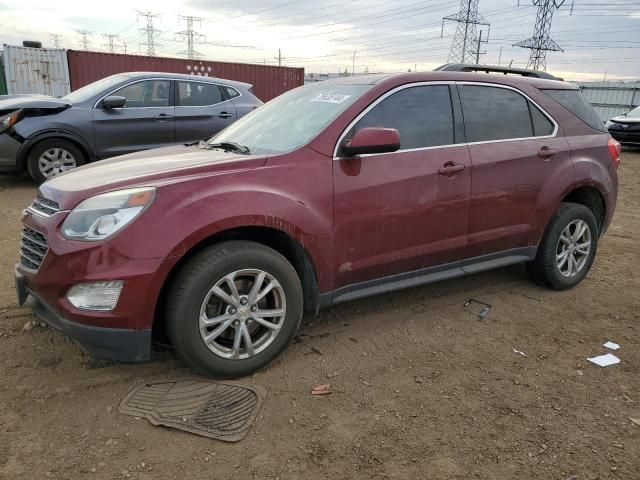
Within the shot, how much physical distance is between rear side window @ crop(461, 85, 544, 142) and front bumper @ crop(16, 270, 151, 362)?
2575mm

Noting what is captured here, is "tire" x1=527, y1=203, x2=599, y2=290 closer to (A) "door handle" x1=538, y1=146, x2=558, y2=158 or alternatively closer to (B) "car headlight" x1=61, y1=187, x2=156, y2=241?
(A) "door handle" x1=538, y1=146, x2=558, y2=158

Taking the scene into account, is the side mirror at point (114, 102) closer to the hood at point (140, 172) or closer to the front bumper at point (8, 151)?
the front bumper at point (8, 151)

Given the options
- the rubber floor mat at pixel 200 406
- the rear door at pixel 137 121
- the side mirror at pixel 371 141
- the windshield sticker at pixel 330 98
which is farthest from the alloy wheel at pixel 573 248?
the rear door at pixel 137 121

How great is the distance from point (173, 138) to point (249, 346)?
19.3 feet

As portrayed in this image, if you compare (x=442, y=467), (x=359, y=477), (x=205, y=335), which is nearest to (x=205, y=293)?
(x=205, y=335)

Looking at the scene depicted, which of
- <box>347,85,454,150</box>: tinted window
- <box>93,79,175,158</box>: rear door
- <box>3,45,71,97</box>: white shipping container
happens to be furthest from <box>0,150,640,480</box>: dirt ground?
<box>3,45,71,97</box>: white shipping container

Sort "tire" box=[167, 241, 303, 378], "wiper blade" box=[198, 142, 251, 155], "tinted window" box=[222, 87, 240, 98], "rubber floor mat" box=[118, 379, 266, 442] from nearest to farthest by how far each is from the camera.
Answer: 1. "rubber floor mat" box=[118, 379, 266, 442]
2. "tire" box=[167, 241, 303, 378]
3. "wiper blade" box=[198, 142, 251, 155]
4. "tinted window" box=[222, 87, 240, 98]

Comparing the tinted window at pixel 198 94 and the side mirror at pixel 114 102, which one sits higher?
the tinted window at pixel 198 94

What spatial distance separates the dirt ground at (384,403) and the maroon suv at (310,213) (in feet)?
1.15

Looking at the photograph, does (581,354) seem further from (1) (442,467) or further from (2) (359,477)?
(2) (359,477)

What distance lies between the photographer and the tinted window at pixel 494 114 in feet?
12.3

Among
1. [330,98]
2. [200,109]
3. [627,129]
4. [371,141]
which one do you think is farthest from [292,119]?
[627,129]

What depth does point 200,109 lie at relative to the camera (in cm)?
827

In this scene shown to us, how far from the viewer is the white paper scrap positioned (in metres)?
3.27
